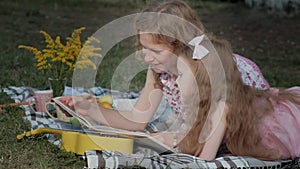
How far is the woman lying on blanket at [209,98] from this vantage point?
224 centimetres

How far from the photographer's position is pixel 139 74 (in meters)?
3.87

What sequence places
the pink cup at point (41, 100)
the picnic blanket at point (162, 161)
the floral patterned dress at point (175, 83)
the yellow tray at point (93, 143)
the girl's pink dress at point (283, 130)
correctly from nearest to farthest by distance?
the picnic blanket at point (162, 161)
the yellow tray at point (93, 143)
the girl's pink dress at point (283, 130)
the floral patterned dress at point (175, 83)
the pink cup at point (41, 100)

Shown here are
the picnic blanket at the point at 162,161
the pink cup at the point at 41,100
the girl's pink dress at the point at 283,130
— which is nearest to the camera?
the picnic blanket at the point at 162,161

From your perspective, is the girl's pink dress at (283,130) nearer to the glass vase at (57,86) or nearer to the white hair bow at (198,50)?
the white hair bow at (198,50)

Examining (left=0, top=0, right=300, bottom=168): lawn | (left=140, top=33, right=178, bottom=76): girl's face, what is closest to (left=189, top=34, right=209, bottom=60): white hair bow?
(left=140, top=33, right=178, bottom=76): girl's face

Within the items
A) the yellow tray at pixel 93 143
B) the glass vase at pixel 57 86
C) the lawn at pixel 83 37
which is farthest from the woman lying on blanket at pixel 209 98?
the glass vase at pixel 57 86

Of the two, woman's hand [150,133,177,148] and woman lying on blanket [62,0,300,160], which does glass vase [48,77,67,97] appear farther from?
woman's hand [150,133,177,148]

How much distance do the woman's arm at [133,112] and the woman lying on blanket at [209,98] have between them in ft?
0.69

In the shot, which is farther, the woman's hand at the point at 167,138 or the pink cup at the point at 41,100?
the pink cup at the point at 41,100

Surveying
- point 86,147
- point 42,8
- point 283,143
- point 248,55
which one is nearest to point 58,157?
point 86,147

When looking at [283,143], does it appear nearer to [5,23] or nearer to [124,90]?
[124,90]

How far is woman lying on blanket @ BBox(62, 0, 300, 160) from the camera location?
2.24 meters

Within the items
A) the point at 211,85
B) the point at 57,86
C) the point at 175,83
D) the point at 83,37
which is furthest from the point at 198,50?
the point at 83,37

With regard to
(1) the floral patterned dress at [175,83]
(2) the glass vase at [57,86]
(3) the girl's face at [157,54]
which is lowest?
(2) the glass vase at [57,86]
